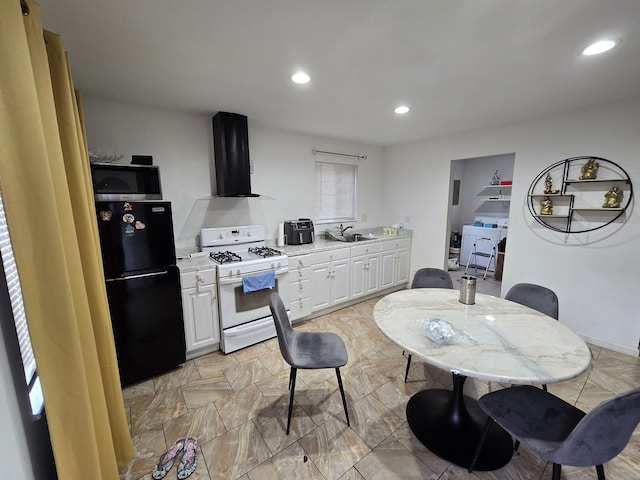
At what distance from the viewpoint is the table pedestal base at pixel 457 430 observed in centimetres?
155

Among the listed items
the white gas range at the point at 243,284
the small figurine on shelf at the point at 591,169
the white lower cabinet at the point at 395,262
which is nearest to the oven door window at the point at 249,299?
the white gas range at the point at 243,284

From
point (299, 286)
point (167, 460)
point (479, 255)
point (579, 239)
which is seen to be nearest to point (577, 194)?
point (579, 239)

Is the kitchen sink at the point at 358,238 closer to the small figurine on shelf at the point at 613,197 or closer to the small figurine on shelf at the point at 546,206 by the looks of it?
the small figurine on shelf at the point at 546,206

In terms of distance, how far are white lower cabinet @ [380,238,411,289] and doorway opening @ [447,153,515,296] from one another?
4.05 feet

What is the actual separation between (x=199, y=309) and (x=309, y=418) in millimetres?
1336

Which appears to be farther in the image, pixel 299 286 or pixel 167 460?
pixel 299 286

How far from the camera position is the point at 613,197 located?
8.18ft

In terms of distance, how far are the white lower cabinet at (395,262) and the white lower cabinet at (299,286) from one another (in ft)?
4.28

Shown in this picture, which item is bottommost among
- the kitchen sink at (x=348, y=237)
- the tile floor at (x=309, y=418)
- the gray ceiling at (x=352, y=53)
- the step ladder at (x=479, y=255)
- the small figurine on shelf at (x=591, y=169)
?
the tile floor at (x=309, y=418)

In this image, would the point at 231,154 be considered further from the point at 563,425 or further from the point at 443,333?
the point at 563,425

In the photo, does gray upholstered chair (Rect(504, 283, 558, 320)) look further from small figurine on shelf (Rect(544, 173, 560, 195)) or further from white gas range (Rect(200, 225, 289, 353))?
white gas range (Rect(200, 225, 289, 353))

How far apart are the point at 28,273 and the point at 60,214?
0.90ft

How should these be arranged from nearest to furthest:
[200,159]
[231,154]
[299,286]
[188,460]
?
1. [188,460]
2. [231,154]
3. [200,159]
4. [299,286]

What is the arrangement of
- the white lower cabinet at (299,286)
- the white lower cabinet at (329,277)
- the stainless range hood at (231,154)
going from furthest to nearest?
the white lower cabinet at (329,277)
the white lower cabinet at (299,286)
the stainless range hood at (231,154)
